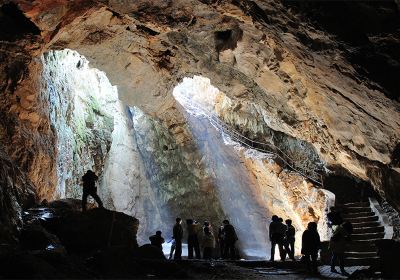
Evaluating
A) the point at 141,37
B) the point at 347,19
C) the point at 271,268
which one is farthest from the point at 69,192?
the point at 347,19

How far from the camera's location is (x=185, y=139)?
2241 centimetres

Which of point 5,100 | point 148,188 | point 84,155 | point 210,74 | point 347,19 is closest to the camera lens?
point 347,19

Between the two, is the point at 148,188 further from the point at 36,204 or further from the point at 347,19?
the point at 347,19

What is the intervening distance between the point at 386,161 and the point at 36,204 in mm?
10644

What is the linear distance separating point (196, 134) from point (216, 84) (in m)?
5.44

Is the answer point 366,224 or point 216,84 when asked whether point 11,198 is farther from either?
point 366,224

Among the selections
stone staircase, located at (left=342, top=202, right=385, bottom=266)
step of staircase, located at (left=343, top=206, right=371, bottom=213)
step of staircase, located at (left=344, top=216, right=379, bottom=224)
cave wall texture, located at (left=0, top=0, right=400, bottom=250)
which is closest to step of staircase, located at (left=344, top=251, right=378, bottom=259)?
stone staircase, located at (left=342, top=202, right=385, bottom=266)

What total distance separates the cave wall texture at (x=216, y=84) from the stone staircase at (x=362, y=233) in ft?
3.75

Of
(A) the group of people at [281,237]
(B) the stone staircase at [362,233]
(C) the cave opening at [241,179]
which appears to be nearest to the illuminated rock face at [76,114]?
(C) the cave opening at [241,179]

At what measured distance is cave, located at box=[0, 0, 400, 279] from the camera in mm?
8297

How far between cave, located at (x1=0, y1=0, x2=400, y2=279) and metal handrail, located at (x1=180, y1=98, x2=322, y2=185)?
0.37 feet

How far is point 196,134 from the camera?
22.4 metres

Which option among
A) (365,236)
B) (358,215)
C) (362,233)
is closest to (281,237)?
(365,236)

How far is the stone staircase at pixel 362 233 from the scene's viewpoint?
36.9ft
